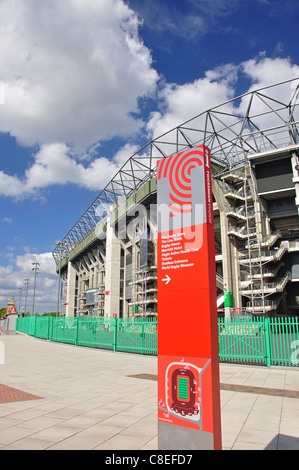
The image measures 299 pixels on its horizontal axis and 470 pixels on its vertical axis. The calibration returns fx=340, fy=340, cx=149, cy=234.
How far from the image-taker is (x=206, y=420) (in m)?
3.92

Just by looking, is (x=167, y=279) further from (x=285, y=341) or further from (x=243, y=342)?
(x=243, y=342)

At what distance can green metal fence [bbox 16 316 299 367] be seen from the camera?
13148 millimetres

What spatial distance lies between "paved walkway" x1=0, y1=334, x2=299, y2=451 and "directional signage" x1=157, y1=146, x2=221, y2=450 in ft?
4.27

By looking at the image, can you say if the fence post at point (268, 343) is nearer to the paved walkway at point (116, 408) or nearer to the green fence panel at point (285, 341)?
the green fence panel at point (285, 341)

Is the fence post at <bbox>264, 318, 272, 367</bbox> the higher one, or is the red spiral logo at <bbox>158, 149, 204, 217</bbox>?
the red spiral logo at <bbox>158, 149, 204, 217</bbox>

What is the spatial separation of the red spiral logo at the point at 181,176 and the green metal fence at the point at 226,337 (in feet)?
33.6

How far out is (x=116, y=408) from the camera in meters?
7.43

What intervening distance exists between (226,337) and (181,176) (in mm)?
11524

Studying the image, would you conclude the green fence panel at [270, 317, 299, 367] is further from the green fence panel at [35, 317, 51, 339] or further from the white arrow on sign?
the green fence panel at [35, 317, 51, 339]

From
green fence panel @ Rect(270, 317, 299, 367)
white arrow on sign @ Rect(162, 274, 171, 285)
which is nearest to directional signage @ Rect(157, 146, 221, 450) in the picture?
white arrow on sign @ Rect(162, 274, 171, 285)

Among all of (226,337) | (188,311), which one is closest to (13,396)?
(188,311)

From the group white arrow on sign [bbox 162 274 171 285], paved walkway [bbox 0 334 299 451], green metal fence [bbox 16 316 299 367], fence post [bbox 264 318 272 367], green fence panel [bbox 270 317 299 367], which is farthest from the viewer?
fence post [bbox 264 318 272 367]

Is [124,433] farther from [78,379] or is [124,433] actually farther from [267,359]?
[267,359]

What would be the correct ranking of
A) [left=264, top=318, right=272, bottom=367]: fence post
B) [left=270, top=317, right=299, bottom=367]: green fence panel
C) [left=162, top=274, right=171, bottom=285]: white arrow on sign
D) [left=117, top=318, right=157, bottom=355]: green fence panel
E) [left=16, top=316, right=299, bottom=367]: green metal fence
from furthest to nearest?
[left=117, top=318, right=157, bottom=355]: green fence panel, [left=264, top=318, right=272, bottom=367]: fence post, [left=16, top=316, right=299, bottom=367]: green metal fence, [left=270, top=317, right=299, bottom=367]: green fence panel, [left=162, top=274, right=171, bottom=285]: white arrow on sign
